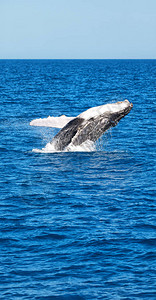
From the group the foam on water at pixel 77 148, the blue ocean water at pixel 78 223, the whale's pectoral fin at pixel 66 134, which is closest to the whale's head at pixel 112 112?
the whale's pectoral fin at pixel 66 134

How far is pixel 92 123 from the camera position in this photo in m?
22.3

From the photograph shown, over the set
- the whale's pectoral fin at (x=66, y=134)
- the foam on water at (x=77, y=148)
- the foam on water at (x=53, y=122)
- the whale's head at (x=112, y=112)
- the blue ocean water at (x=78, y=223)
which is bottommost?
the blue ocean water at (x=78, y=223)

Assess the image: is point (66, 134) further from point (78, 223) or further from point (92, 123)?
point (78, 223)

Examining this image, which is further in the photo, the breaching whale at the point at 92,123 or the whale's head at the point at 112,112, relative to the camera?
the breaching whale at the point at 92,123

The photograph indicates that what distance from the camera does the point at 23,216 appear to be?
15.1 m

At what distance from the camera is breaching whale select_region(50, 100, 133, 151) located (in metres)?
21.7

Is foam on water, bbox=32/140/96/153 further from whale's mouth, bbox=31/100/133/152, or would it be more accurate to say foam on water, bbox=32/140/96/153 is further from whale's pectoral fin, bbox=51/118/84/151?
whale's pectoral fin, bbox=51/118/84/151

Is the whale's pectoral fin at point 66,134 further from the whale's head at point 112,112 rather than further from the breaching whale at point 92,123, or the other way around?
the whale's head at point 112,112

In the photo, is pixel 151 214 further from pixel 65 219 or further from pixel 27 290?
pixel 27 290

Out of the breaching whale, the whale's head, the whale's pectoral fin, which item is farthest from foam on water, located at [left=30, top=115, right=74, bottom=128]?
the whale's head

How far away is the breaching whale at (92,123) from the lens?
2172cm

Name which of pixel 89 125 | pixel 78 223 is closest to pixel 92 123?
pixel 89 125

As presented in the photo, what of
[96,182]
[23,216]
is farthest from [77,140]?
[23,216]

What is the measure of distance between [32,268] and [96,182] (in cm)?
769
